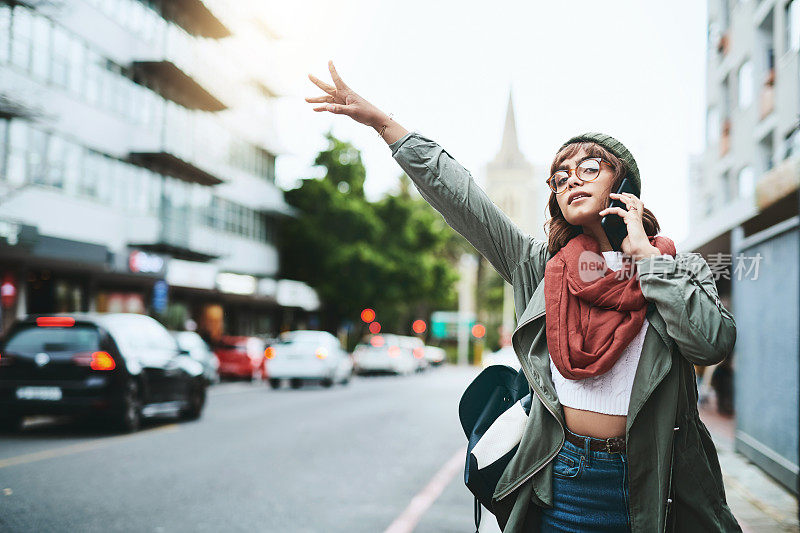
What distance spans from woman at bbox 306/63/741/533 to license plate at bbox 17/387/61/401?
8.97 metres

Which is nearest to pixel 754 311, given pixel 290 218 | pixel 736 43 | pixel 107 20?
pixel 736 43

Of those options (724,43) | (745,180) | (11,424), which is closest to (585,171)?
(11,424)

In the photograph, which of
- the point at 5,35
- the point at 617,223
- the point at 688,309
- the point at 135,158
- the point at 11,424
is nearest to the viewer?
the point at 688,309

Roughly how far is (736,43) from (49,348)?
23825 millimetres

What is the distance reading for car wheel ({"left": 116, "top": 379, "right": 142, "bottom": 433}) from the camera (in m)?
10.5

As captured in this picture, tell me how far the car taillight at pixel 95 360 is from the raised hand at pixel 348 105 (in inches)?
348

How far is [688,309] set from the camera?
1929 millimetres

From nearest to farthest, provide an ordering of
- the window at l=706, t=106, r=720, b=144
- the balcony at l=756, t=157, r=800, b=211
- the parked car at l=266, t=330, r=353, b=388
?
the balcony at l=756, t=157, r=800, b=211 < the parked car at l=266, t=330, r=353, b=388 < the window at l=706, t=106, r=720, b=144

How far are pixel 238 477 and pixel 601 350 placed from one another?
20.5ft

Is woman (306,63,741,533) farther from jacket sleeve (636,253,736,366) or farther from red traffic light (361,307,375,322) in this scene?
red traffic light (361,307,375,322)

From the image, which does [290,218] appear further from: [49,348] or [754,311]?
[754,311]

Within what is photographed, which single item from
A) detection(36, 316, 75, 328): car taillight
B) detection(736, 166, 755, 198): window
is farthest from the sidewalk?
detection(736, 166, 755, 198): window

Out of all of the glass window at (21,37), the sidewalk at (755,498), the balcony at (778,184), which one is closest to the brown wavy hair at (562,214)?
the sidewalk at (755,498)

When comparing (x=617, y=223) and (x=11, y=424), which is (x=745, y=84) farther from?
(x=617, y=223)
